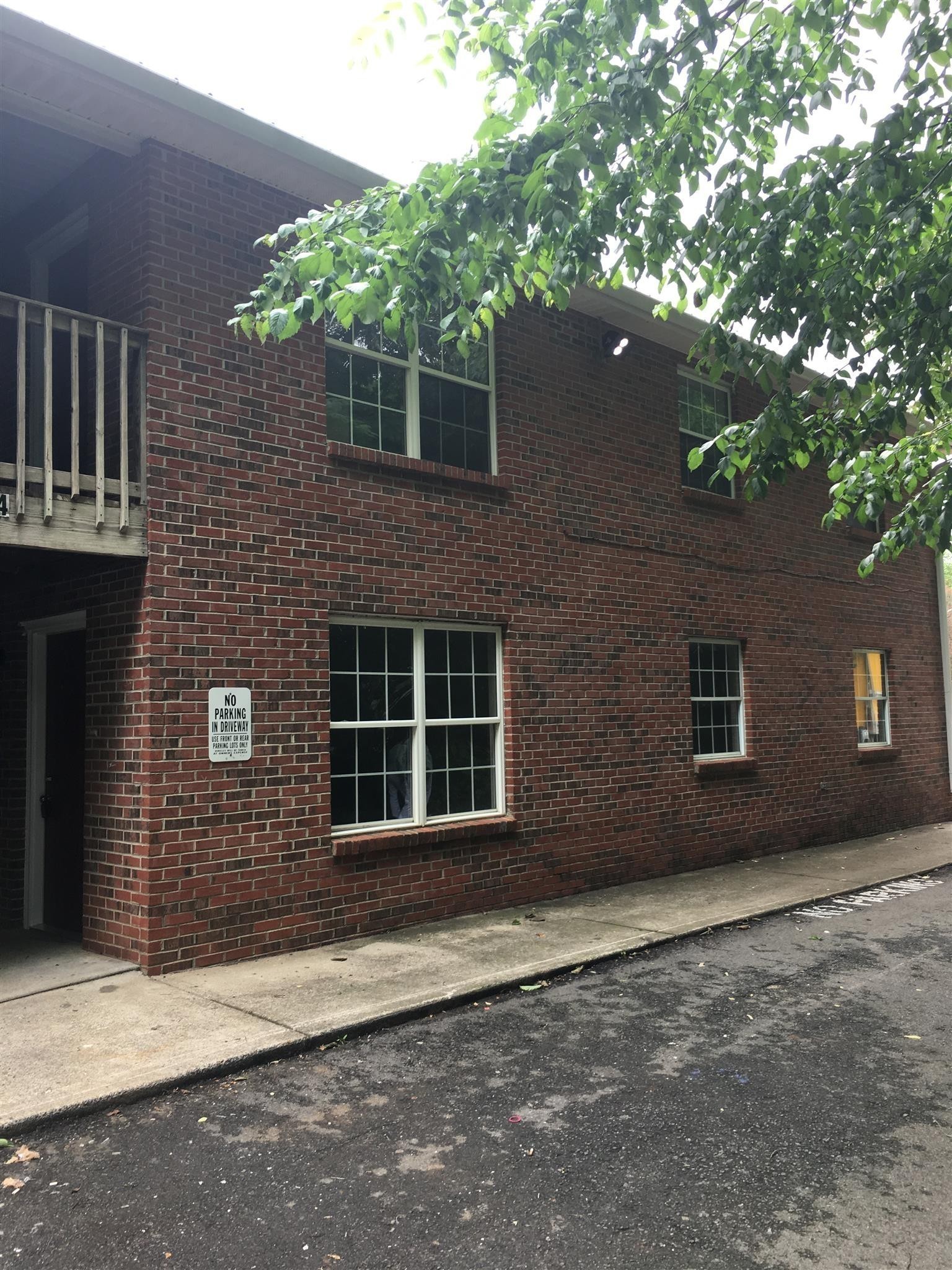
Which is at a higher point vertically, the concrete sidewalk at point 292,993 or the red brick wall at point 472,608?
the red brick wall at point 472,608

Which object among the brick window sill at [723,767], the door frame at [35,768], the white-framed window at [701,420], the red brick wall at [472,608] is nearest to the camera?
the red brick wall at [472,608]

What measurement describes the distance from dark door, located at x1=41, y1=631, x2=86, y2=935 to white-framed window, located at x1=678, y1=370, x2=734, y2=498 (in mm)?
7020

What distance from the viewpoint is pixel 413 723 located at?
8.41m

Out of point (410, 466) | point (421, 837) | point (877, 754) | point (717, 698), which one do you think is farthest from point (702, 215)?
point (877, 754)

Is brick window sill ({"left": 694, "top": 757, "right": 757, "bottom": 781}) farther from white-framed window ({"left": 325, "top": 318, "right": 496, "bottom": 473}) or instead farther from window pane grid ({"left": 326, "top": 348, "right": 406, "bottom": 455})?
window pane grid ({"left": 326, "top": 348, "right": 406, "bottom": 455})

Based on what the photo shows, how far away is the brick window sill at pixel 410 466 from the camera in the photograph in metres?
7.96

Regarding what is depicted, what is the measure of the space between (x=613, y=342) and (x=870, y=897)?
614 centimetres

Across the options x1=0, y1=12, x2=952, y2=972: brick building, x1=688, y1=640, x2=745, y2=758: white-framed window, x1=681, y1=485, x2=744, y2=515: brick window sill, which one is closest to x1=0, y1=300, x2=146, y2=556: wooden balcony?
x1=0, y1=12, x2=952, y2=972: brick building

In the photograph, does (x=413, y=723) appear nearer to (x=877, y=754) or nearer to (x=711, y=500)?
(x=711, y=500)

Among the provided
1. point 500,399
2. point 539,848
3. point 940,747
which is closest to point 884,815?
point 940,747

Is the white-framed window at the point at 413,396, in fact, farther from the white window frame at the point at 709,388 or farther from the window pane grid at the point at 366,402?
the white window frame at the point at 709,388

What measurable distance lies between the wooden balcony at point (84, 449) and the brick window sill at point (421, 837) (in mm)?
2694

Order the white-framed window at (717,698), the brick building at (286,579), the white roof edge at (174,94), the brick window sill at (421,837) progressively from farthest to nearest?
the white-framed window at (717,698) → the brick window sill at (421,837) → the brick building at (286,579) → the white roof edge at (174,94)

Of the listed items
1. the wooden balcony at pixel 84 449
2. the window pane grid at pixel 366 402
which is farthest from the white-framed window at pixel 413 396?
the wooden balcony at pixel 84 449
